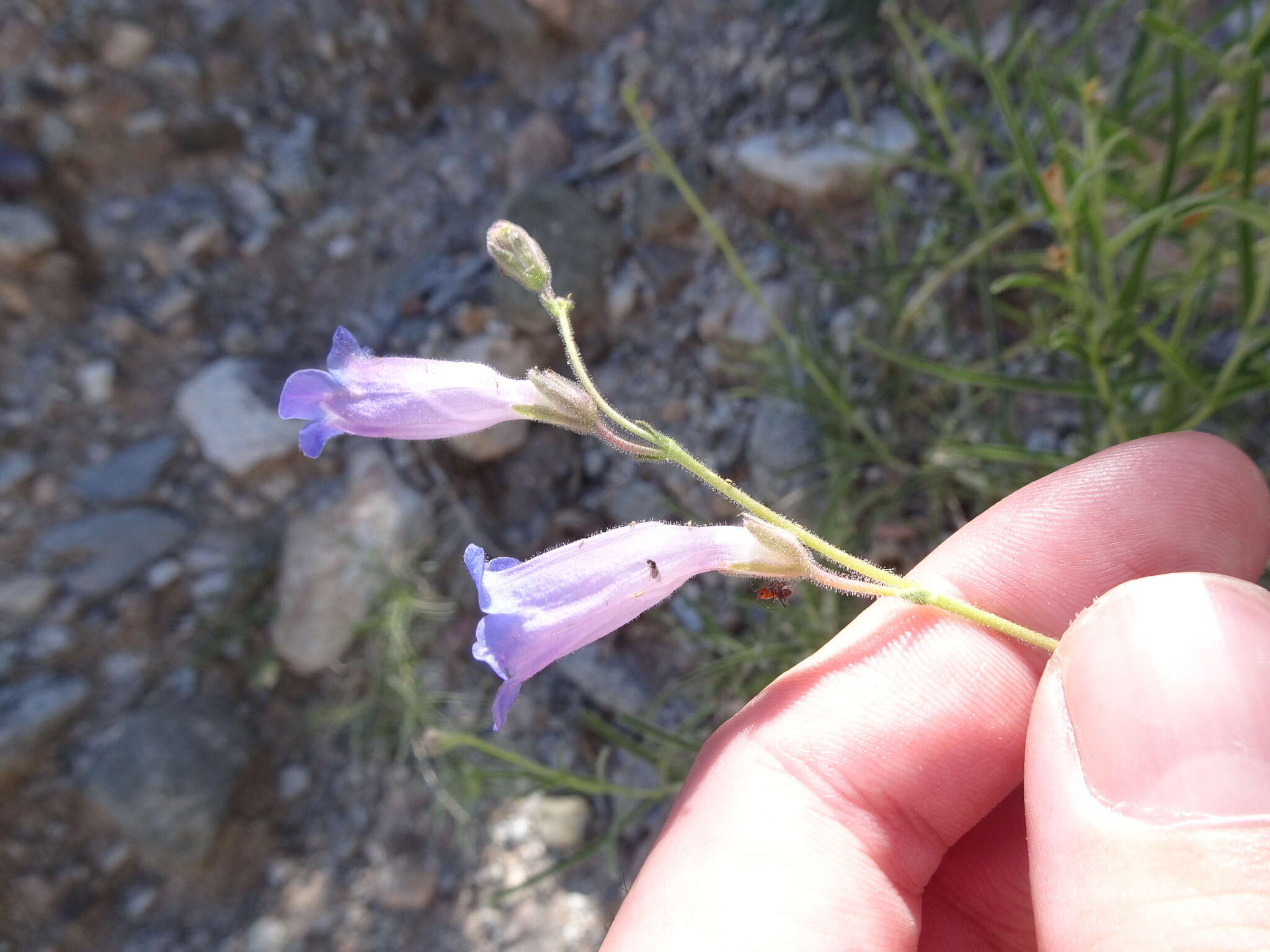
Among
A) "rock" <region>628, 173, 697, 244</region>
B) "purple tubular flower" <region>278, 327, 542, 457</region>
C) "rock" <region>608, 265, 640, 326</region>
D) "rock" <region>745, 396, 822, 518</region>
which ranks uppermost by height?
"purple tubular flower" <region>278, 327, 542, 457</region>

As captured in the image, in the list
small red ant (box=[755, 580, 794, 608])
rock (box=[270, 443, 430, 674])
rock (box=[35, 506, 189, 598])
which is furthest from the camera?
rock (box=[35, 506, 189, 598])

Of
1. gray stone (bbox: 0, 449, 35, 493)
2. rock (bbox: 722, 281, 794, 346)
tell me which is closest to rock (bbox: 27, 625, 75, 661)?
gray stone (bbox: 0, 449, 35, 493)

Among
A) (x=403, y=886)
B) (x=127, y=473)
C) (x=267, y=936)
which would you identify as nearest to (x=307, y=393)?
(x=403, y=886)

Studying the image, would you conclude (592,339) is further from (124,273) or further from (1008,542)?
(124,273)

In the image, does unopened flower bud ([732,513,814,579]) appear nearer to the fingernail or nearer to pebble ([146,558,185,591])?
the fingernail

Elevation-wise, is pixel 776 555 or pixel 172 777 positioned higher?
pixel 776 555

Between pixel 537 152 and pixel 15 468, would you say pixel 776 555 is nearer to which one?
pixel 537 152

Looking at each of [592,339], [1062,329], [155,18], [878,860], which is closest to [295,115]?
[155,18]

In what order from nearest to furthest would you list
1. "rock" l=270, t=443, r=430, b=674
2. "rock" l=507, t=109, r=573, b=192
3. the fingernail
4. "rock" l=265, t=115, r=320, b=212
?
the fingernail → "rock" l=270, t=443, r=430, b=674 → "rock" l=507, t=109, r=573, b=192 → "rock" l=265, t=115, r=320, b=212
